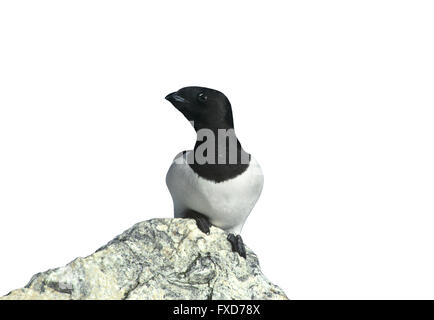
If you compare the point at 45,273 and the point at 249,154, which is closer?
the point at 45,273

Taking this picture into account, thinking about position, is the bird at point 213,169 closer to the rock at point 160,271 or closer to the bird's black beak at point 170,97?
the bird's black beak at point 170,97

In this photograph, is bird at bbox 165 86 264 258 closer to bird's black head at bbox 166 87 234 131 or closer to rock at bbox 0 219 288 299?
bird's black head at bbox 166 87 234 131

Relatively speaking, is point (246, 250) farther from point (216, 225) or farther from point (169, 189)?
point (169, 189)

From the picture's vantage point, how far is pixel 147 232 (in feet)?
19.6

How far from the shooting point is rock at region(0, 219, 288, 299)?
5320 mm

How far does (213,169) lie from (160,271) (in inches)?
42.9

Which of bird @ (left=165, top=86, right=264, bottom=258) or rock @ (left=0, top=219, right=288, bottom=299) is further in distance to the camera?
bird @ (left=165, top=86, right=264, bottom=258)

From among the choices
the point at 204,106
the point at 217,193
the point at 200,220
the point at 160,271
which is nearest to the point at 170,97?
the point at 204,106

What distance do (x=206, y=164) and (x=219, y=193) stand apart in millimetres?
303

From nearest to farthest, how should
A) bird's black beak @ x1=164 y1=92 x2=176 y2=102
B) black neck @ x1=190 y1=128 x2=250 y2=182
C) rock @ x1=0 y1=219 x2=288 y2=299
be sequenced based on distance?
rock @ x1=0 y1=219 x2=288 y2=299 < black neck @ x1=190 y1=128 x2=250 y2=182 < bird's black beak @ x1=164 y1=92 x2=176 y2=102

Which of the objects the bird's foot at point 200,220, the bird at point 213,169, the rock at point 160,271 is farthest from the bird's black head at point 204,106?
the rock at point 160,271

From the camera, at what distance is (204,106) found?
6160mm

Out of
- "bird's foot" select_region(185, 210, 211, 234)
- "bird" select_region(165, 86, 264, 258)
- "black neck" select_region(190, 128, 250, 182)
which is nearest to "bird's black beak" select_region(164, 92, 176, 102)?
"bird" select_region(165, 86, 264, 258)
